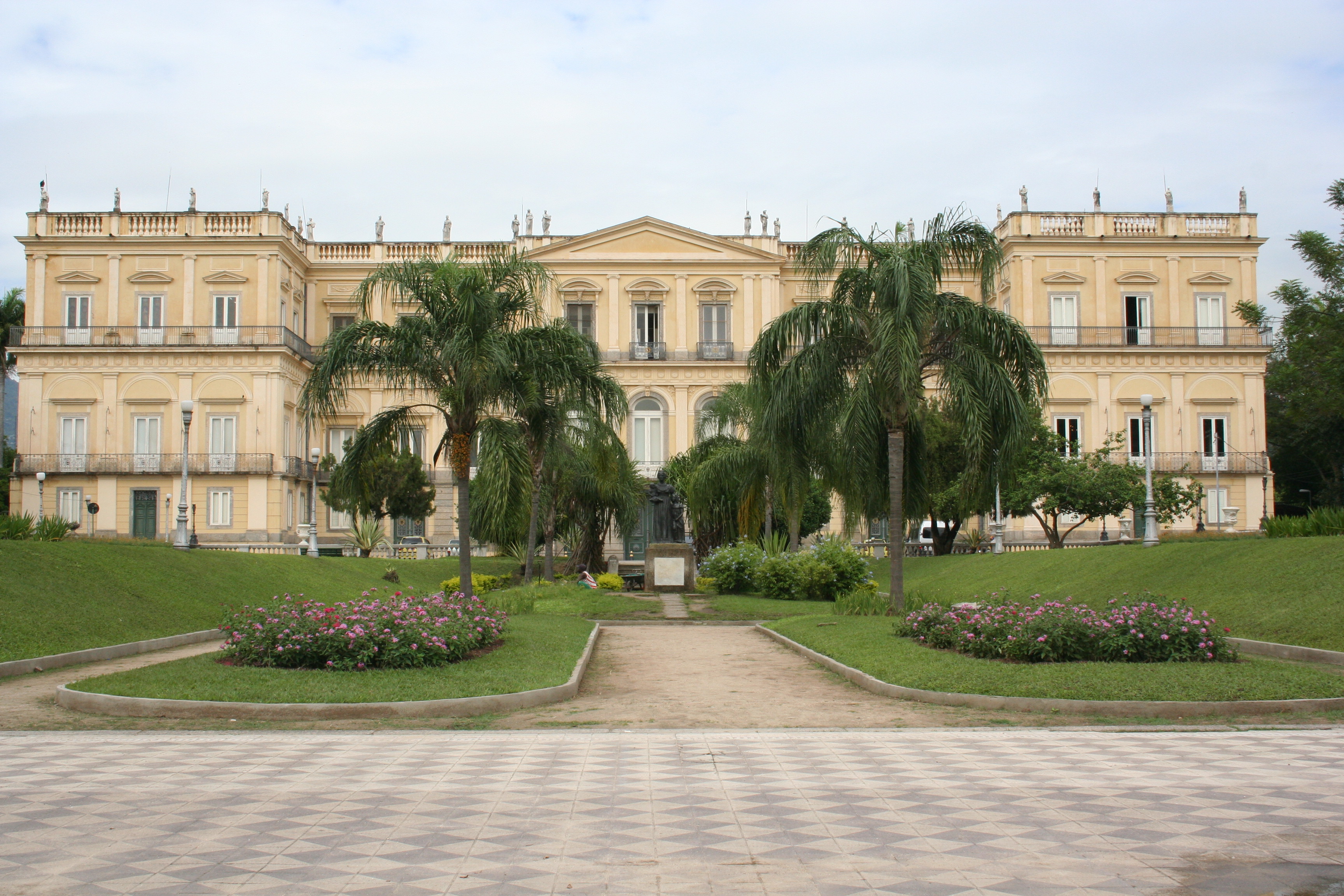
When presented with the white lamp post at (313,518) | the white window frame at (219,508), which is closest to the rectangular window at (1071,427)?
the white lamp post at (313,518)

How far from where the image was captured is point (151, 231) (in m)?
46.2

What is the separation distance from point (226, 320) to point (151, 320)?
303 centimetres

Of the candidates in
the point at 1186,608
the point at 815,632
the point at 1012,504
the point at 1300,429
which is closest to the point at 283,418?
the point at 1012,504

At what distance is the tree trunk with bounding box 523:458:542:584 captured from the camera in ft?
75.0

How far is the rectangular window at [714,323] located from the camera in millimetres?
48656

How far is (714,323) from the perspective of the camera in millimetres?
48781

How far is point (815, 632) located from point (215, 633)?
9159 mm

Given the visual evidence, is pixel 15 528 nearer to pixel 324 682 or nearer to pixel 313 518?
pixel 324 682

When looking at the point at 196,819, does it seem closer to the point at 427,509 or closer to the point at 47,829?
the point at 47,829

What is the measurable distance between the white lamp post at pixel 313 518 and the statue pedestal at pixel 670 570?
8.80 m

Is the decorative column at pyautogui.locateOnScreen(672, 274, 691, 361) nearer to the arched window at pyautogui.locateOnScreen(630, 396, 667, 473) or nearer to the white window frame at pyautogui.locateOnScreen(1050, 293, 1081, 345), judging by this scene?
the arched window at pyautogui.locateOnScreen(630, 396, 667, 473)

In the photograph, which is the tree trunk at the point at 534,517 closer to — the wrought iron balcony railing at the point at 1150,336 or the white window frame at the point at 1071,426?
the white window frame at the point at 1071,426

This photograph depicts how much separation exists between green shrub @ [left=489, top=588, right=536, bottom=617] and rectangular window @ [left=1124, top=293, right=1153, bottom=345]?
33518 mm

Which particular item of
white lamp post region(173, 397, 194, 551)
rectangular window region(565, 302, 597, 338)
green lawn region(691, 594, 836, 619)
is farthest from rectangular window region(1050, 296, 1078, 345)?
white lamp post region(173, 397, 194, 551)
